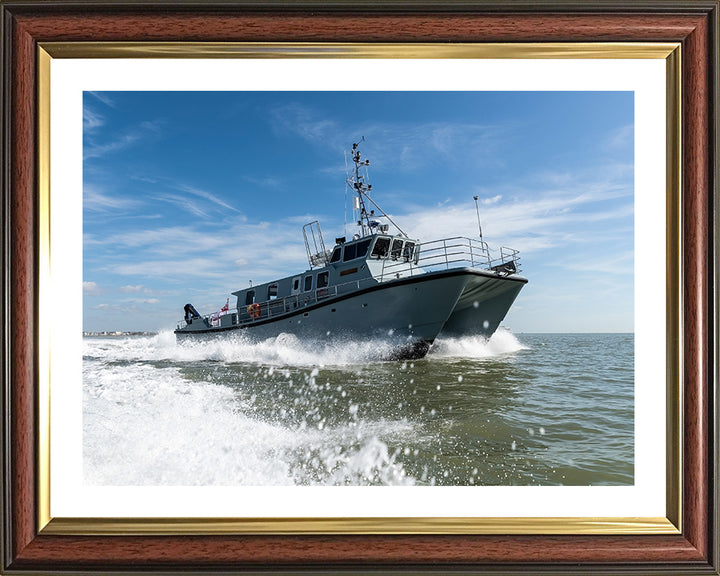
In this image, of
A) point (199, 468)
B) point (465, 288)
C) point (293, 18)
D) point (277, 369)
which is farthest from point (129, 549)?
point (465, 288)

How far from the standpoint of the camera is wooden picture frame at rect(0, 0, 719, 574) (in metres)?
1.85

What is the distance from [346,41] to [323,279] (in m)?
8.06

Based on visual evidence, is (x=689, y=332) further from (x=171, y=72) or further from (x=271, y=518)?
(x=171, y=72)

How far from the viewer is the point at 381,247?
9266 mm

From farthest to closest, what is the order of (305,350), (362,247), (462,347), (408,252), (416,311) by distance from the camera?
(408,252) < (362,247) < (305,350) < (462,347) < (416,311)

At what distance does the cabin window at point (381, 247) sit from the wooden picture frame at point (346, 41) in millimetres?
7272

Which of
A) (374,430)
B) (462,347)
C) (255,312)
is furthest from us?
(255,312)

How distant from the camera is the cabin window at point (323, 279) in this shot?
9.82 meters

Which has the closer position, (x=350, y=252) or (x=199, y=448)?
(x=199, y=448)

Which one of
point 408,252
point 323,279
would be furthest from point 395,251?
point 323,279

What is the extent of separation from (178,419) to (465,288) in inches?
248

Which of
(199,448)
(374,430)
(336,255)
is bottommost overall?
(374,430)

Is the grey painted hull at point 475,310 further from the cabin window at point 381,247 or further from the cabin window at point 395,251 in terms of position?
the cabin window at point 381,247

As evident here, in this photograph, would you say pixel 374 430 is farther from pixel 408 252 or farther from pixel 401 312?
pixel 408 252
